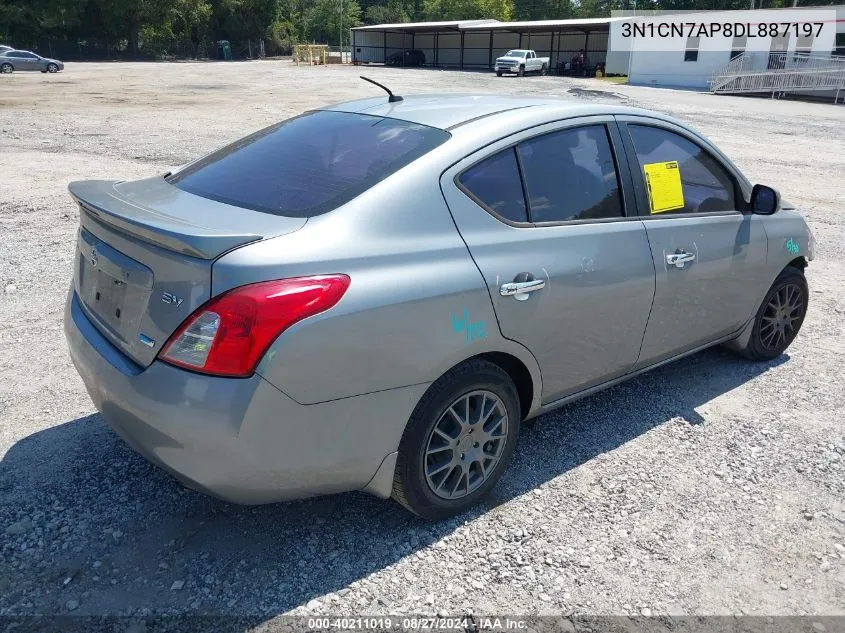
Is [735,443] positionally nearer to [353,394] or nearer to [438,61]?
[353,394]

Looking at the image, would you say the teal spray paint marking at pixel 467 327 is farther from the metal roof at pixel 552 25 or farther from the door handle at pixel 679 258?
the metal roof at pixel 552 25

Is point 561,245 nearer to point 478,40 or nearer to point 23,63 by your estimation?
point 23,63

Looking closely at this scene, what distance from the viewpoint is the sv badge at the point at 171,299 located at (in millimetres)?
2299

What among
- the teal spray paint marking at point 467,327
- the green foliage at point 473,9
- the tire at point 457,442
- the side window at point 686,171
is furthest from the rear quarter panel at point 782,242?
the green foliage at point 473,9

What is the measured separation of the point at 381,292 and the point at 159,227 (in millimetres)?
821

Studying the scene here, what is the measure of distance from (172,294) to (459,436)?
1.29 m

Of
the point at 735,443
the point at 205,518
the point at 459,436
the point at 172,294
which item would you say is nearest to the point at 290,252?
the point at 172,294

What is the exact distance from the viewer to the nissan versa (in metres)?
2.27

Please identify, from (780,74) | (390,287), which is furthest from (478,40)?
(390,287)

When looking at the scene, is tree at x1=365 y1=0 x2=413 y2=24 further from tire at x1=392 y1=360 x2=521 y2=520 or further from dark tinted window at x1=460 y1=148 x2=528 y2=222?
tire at x1=392 y1=360 x2=521 y2=520

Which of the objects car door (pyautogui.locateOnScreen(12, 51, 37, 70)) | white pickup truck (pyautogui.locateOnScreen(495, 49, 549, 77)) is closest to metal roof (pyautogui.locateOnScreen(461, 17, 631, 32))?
white pickup truck (pyautogui.locateOnScreen(495, 49, 549, 77))

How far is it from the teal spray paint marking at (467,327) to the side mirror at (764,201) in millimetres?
2345

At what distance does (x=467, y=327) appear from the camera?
A: 2662mm

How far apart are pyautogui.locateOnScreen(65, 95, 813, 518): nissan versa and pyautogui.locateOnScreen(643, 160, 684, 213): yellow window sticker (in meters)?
0.01
